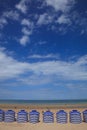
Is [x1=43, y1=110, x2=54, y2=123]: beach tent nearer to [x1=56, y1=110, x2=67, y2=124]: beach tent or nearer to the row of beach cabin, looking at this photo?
the row of beach cabin

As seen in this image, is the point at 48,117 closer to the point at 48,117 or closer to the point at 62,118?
the point at 48,117

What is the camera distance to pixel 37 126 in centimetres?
2130

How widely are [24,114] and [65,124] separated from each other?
3543mm

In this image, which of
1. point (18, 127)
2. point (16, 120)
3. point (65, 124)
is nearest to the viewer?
point (18, 127)

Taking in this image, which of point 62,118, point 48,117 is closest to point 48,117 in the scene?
point 48,117

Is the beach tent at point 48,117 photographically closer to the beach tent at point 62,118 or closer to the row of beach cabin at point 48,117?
the row of beach cabin at point 48,117

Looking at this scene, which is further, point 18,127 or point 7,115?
point 7,115

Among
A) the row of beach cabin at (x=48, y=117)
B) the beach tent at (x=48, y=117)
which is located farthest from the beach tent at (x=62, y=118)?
the beach tent at (x=48, y=117)

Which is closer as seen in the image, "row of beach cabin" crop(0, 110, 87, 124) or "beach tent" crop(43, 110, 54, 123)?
"row of beach cabin" crop(0, 110, 87, 124)

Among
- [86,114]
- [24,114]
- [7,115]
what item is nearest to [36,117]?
[24,114]

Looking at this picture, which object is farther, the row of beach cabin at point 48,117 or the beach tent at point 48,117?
the beach tent at point 48,117

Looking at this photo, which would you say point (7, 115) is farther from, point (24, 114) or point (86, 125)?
point (86, 125)

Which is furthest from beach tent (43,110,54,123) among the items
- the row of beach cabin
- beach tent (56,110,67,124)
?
beach tent (56,110,67,124)

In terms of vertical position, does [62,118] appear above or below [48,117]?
below
